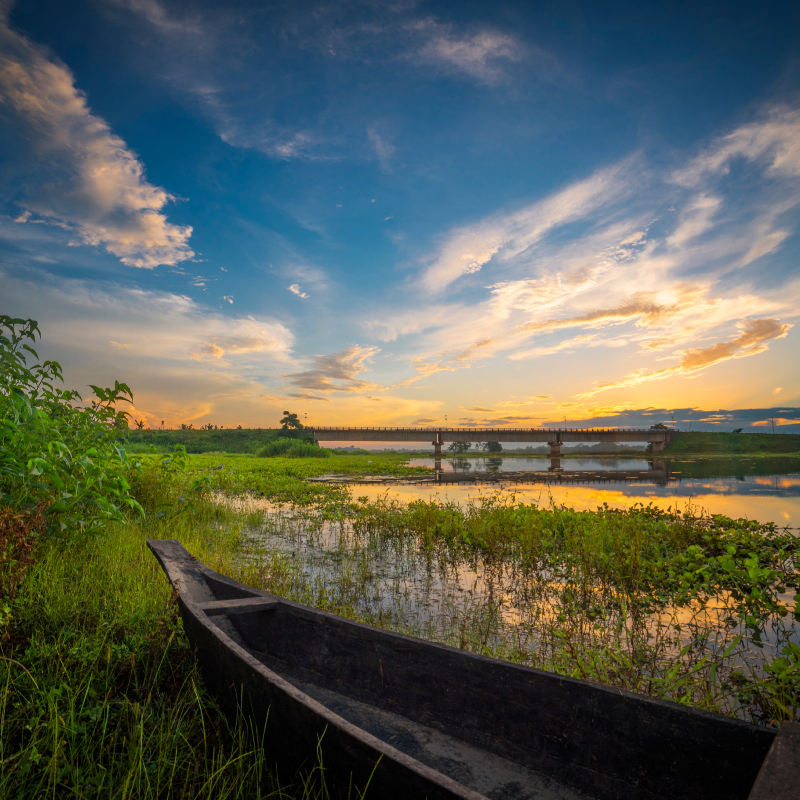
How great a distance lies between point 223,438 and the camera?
219 feet

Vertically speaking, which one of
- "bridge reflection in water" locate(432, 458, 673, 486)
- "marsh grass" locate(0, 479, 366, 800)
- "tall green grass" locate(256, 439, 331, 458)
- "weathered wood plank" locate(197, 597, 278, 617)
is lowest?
"bridge reflection in water" locate(432, 458, 673, 486)

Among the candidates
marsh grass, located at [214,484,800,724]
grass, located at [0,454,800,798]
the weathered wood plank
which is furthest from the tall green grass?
the weathered wood plank

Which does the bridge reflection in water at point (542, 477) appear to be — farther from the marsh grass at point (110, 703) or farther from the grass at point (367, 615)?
the marsh grass at point (110, 703)

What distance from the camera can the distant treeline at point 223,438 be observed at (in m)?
60.6

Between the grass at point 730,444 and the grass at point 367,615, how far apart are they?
67.5 metres

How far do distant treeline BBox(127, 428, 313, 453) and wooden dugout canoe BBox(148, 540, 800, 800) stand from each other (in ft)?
187

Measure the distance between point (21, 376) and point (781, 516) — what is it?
17.7 meters

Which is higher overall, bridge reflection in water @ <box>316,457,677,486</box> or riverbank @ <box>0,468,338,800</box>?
riverbank @ <box>0,468,338,800</box>

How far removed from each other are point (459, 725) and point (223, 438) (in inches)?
2743

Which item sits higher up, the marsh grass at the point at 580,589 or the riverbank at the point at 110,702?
the riverbank at the point at 110,702

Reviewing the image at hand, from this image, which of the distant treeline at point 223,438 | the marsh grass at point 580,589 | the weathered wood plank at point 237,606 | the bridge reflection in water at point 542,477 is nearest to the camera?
the weathered wood plank at point 237,606

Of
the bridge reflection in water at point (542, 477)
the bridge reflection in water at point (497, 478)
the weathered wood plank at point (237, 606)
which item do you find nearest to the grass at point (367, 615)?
the weathered wood plank at point (237, 606)

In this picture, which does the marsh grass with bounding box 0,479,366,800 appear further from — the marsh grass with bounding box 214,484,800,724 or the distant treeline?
the distant treeline

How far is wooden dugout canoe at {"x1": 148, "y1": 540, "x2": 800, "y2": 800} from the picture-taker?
1.82m
